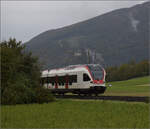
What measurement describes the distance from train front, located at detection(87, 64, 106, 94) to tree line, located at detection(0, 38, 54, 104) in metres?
7.74

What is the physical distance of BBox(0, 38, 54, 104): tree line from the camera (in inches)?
1000

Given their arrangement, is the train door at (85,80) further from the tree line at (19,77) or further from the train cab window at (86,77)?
the tree line at (19,77)

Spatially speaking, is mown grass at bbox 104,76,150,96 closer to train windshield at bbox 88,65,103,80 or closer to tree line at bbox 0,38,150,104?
train windshield at bbox 88,65,103,80

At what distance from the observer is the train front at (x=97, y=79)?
3538 cm

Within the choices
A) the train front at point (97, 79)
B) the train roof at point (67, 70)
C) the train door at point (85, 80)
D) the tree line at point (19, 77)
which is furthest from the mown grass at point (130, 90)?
the tree line at point (19, 77)

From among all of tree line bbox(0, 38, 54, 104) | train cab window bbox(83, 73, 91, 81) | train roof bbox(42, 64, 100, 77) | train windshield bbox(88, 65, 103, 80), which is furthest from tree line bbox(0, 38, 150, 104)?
train roof bbox(42, 64, 100, 77)

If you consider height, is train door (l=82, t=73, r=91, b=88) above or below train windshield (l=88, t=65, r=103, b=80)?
below

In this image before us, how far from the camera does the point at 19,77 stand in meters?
26.9

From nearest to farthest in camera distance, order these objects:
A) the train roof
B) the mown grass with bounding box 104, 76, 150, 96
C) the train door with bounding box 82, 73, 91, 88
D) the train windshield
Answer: the train windshield, the train door with bounding box 82, 73, 91, 88, the train roof, the mown grass with bounding box 104, 76, 150, 96

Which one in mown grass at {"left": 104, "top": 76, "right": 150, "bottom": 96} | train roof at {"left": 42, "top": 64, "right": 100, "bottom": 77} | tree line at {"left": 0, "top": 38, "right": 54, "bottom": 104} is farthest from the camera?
mown grass at {"left": 104, "top": 76, "right": 150, "bottom": 96}

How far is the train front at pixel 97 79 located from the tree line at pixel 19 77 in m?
7.74

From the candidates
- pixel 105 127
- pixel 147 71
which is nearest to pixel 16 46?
pixel 105 127

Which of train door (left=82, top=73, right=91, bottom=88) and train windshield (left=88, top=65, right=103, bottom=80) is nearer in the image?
train windshield (left=88, top=65, right=103, bottom=80)

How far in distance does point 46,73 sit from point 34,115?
87.6 feet
